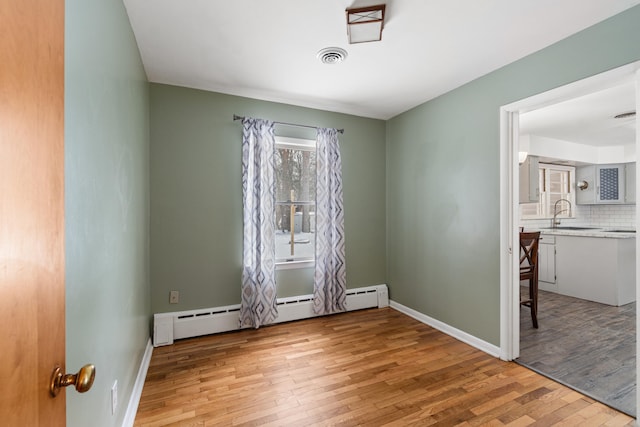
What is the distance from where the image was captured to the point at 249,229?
3148mm

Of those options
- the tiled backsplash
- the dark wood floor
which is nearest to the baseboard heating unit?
the dark wood floor

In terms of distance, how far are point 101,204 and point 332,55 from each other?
2016mm

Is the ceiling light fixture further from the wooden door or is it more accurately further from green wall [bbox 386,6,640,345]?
the wooden door

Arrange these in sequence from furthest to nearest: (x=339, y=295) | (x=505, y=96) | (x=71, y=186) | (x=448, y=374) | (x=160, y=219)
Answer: (x=339, y=295)
(x=160, y=219)
(x=505, y=96)
(x=448, y=374)
(x=71, y=186)

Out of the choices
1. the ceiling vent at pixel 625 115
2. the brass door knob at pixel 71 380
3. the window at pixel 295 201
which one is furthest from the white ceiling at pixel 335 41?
the ceiling vent at pixel 625 115

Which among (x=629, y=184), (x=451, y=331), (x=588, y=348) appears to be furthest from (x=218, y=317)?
(x=629, y=184)

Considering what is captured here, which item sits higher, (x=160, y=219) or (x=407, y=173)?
(x=407, y=173)

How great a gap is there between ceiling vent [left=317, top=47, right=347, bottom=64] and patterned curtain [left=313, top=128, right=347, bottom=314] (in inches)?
42.0

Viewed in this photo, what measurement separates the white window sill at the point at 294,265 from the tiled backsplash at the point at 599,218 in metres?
4.10

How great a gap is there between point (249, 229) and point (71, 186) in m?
2.19

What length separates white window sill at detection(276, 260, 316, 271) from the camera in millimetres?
3424

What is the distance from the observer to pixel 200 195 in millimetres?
3049

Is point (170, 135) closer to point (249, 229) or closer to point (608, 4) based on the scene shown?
point (249, 229)

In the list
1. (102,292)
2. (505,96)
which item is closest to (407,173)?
(505,96)
